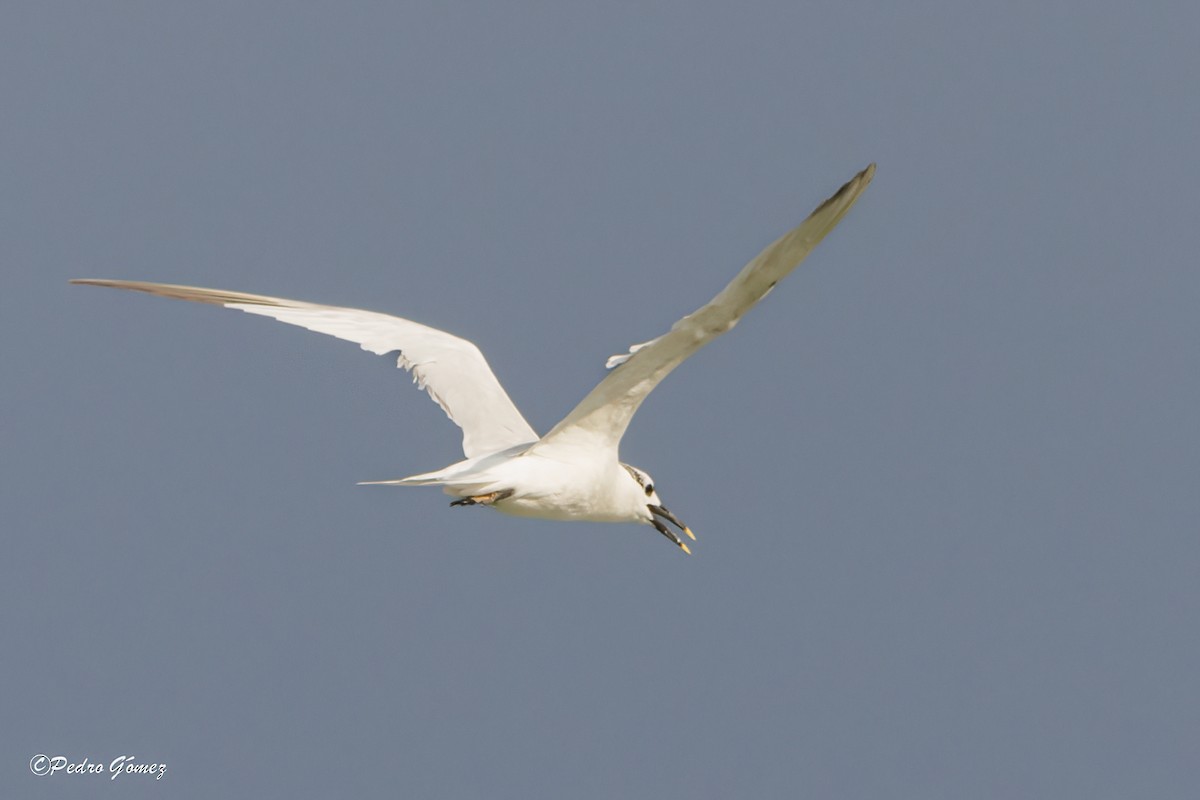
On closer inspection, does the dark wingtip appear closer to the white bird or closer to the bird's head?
the white bird

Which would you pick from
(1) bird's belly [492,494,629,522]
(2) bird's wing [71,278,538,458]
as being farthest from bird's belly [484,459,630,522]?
(2) bird's wing [71,278,538,458]

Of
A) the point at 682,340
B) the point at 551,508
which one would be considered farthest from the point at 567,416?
the point at 682,340

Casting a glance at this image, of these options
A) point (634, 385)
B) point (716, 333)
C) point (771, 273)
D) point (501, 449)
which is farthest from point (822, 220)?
point (501, 449)

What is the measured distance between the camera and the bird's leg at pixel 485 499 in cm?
952

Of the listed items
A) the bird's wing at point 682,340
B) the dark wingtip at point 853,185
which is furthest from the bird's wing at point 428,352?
the dark wingtip at point 853,185

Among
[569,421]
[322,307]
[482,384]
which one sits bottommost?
[569,421]

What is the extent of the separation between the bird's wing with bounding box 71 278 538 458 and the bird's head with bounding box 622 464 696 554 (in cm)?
81

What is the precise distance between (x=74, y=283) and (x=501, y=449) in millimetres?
2983

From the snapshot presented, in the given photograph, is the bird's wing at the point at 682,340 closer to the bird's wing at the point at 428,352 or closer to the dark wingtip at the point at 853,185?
the dark wingtip at the point at 853,185

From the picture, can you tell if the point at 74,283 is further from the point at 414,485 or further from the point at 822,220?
the point at 822,220

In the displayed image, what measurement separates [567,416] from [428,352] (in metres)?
2.24

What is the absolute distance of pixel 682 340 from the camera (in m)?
8.47

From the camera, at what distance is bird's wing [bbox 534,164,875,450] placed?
7.61m

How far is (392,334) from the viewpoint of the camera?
11.4 m
